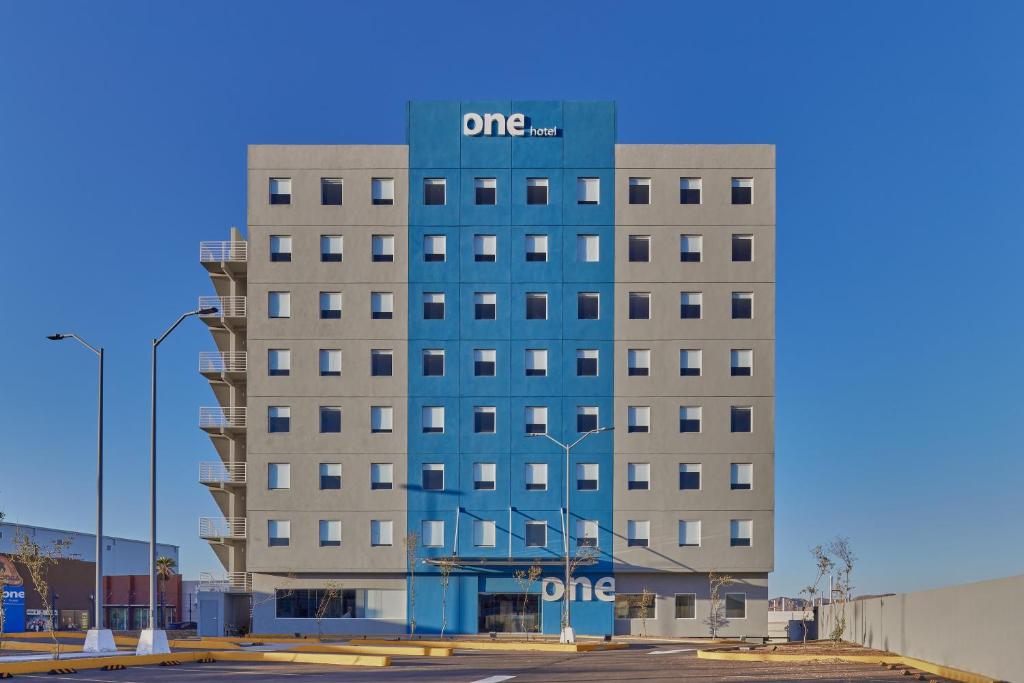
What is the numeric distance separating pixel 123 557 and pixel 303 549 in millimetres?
68643

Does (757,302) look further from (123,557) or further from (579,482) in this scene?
(123,557)

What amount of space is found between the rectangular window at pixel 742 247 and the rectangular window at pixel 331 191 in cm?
2280

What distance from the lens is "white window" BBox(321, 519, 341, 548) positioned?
2613 inches

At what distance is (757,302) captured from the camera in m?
67.5

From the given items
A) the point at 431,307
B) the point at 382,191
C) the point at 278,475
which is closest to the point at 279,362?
the point at 278,475

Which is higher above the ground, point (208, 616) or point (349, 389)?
point (349, 389)

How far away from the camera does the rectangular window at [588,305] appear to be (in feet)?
221

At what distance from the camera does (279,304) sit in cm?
6781

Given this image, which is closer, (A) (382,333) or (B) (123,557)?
(A) (382,333)

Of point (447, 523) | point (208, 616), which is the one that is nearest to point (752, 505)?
point (447, 523)

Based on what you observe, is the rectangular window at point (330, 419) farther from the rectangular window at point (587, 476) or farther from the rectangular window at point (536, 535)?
the rectangular window at point (587, 476)

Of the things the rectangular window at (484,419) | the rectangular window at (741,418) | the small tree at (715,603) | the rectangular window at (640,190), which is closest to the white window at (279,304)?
the rectangular window at (484,419)

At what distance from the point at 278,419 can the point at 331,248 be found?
10.2m

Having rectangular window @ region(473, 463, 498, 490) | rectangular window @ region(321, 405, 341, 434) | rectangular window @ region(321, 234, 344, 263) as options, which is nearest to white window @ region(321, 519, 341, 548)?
rectangular window @ region(321, 405, 341, 434)
